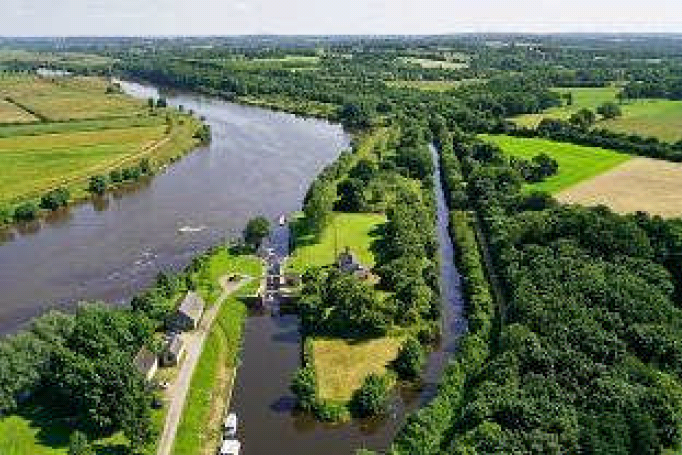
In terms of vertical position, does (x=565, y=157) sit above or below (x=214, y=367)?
above

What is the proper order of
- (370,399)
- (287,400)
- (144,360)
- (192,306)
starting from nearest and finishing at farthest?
(370,399) < (287,400) < (144,360) < (192,306)

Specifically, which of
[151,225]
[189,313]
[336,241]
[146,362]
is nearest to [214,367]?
[146,362]

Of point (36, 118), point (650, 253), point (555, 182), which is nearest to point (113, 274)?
point (650, 253)

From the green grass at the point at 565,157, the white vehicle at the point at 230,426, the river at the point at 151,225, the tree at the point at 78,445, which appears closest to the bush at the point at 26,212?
the river at the point at 151,225

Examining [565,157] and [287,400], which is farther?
[565,157]

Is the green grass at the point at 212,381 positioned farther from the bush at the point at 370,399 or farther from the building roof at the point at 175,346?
the bush at the point at 370,399

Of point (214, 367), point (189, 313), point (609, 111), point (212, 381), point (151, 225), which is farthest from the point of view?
point (609, 111)

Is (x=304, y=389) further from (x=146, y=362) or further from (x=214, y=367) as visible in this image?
(x=146, y=362)
